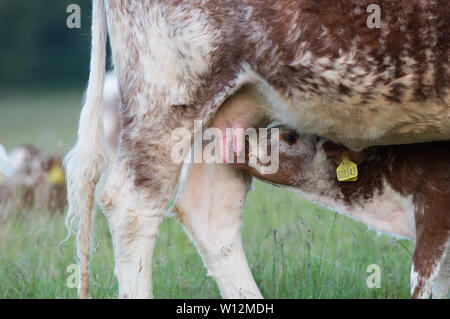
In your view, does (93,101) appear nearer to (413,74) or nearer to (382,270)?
(413,74)

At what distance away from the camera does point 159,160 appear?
13.8ft

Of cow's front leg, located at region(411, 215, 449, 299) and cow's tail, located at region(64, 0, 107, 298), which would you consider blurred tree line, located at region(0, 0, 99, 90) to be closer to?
cow's tail, located at region(64, 0, 107, 298)

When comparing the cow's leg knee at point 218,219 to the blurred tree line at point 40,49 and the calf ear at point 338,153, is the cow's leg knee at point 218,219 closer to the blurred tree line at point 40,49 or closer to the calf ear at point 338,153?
the calf ear at point 338,153

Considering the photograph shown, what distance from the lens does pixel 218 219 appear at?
4840 mm

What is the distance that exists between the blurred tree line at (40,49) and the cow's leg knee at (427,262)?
97.3ft

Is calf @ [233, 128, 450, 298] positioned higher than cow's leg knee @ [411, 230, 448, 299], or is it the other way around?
calf @ [233, 128, 450, 298]

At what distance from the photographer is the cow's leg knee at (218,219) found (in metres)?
4.74

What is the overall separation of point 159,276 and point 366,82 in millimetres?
2000

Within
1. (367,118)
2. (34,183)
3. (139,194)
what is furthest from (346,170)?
(34,183)

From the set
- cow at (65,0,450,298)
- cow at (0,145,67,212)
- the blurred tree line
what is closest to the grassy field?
cow at (0,145,67,212)

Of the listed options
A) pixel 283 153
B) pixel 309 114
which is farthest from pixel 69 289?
pixel 309 114

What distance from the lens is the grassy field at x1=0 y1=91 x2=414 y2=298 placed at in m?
4.95

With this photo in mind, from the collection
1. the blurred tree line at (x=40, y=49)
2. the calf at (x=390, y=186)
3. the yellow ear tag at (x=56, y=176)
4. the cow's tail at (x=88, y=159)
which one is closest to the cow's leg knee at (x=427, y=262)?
the calf at (x=390, y=186)

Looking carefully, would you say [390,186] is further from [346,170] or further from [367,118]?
[367,118]
